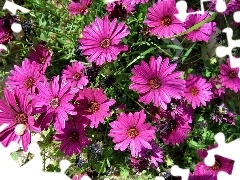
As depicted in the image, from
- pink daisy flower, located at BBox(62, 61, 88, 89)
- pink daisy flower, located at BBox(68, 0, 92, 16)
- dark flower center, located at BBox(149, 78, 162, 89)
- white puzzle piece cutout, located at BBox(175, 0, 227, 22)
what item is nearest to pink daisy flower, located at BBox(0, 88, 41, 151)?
pink daisy flower, located at BBox(62, 61, 88, 89)

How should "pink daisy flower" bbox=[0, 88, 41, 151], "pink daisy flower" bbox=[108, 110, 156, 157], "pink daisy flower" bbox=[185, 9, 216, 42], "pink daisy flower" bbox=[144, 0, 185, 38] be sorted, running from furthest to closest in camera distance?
"pink daisy flower" bbox=[185, 9, 216, 42] < "pink daisy flower" bbox=[144, 0, 185, 38] < "pink daisy flower" bbox=[108, 110, 156, 157] < "pink daisy flower" bbox=[0, 88, 41, 151]

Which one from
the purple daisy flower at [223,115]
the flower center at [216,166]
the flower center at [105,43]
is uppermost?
the flower center at [105,43]

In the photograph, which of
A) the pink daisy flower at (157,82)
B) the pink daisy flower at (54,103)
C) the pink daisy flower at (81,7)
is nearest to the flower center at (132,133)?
the pink daisy flower at (157,82)

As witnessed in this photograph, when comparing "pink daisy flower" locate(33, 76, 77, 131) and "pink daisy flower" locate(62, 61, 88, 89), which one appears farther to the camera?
"pink daisy flower" locate(62, 61, 88, 89)

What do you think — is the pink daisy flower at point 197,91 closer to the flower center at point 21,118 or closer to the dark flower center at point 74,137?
the dark flower center at point 74,137

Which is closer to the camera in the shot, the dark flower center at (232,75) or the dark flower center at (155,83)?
the dark flower center at (155,83)

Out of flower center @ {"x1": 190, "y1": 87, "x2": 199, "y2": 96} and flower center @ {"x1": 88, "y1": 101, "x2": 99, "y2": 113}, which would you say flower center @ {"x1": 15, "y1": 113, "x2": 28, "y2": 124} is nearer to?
flower center @ {"x1": 88, "y1": 101, "x2": 99, "y2": 113}
